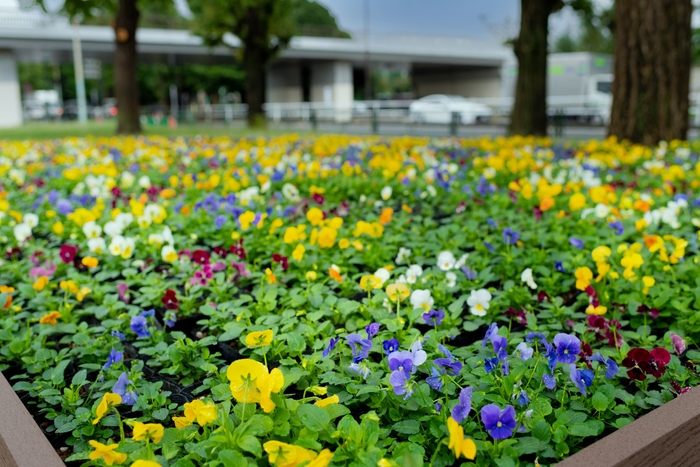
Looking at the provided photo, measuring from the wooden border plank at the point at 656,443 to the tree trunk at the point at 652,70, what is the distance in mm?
6543

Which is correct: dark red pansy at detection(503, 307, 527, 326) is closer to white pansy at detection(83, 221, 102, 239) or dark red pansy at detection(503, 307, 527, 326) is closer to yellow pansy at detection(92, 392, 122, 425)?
yellow pansy at detection(92, 392, 122, 425)

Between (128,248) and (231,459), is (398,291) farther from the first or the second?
(128,248)

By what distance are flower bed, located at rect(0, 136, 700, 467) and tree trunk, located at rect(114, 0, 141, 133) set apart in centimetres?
1244

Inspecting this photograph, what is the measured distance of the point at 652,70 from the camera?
23.6 ft

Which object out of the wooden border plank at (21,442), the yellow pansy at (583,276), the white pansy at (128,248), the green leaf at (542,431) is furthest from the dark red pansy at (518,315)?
the white pansy at (128,248)

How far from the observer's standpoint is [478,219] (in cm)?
386

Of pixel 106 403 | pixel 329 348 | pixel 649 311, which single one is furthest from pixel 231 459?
pixel 649 311

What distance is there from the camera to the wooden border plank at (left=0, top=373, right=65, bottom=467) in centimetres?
135

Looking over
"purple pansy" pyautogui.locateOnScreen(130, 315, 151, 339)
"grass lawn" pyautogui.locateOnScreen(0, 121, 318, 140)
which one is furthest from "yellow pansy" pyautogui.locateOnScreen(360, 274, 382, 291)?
"grass lawn" pyautogui.locateOnScreen(0, 121, 318, 140)

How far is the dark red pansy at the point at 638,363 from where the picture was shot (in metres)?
1.77

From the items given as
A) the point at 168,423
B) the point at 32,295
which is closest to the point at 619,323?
the point at 168,423

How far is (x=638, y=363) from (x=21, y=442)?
1.60 meters

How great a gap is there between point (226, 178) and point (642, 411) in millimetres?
3820

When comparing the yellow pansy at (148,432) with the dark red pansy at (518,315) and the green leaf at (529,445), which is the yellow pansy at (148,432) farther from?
the dark red pansy at (518,315)
